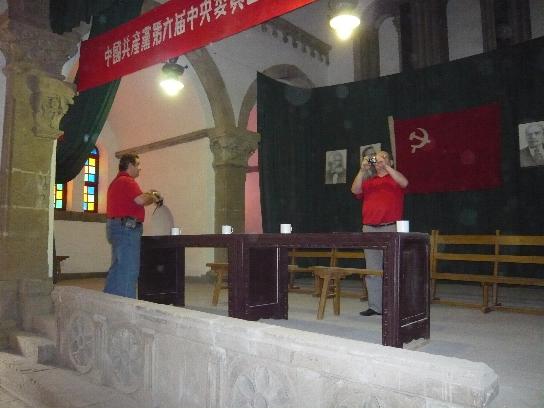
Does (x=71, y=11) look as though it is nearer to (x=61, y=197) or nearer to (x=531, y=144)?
(x=61, y=197)

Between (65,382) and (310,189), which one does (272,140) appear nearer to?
(310,189)

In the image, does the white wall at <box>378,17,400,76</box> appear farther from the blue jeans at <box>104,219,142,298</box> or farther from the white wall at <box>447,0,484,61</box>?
the blue jeans at <box>104,219,142,298</box>

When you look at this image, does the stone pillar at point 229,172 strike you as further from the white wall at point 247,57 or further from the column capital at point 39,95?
the column capital at point 39,95

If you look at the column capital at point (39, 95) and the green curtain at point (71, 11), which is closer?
the column capital at point (39, 95)

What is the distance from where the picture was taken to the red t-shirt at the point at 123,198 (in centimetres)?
404

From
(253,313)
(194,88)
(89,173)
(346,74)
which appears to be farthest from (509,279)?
A: (89,173)

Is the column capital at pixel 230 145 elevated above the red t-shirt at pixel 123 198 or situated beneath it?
elevated above

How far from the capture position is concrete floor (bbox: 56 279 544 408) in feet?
7.47

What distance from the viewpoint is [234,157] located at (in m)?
7.86

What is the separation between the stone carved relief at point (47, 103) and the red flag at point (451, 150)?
5.52 meters

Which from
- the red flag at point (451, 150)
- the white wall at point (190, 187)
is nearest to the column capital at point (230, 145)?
the white wall at point (190, 187)

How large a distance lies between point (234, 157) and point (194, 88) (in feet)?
4.59

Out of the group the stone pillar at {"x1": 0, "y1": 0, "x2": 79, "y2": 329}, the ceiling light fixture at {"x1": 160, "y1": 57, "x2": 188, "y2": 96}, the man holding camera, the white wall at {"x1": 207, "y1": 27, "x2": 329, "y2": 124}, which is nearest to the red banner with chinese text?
the stone pillar at {"x1": 0, "y1": 0, "x2": 79, "y2": 329}

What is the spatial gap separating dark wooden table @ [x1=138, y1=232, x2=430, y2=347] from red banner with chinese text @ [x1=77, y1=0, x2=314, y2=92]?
172 cm
